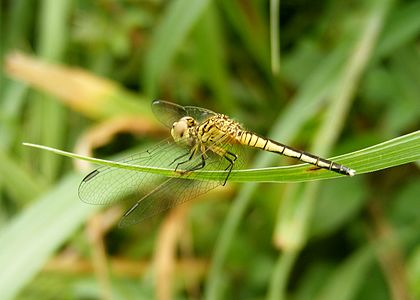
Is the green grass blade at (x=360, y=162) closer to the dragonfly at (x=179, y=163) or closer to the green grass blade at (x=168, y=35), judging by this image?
the dragonfly at (x=179, y=163)

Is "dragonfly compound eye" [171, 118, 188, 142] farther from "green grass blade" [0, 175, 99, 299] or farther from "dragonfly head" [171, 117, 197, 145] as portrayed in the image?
"green grass blade" [0, 175, 99, 299]

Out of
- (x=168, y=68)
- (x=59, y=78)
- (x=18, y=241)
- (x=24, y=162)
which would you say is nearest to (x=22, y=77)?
(x=59, y=78)

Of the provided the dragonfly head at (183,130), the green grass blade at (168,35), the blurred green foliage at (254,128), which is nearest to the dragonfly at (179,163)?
the dragonfly head at (183,130)

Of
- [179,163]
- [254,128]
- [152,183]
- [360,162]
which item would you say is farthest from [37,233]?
[360,162]

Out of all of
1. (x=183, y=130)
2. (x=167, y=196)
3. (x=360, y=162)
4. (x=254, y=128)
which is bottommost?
(x=360, y=162)

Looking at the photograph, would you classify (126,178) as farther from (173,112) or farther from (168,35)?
(168,35)
